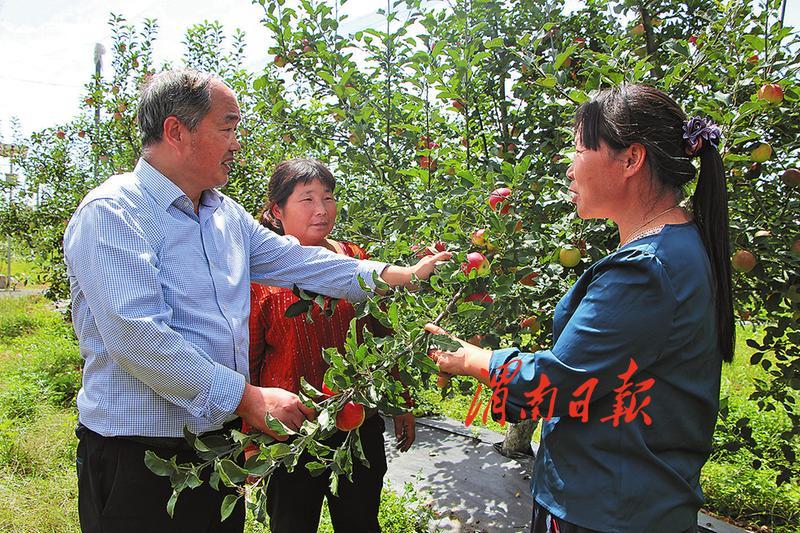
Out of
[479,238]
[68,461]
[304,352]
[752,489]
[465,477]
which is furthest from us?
[68,461]

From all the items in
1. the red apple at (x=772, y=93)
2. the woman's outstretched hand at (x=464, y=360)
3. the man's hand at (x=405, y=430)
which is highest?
the red apple at (x=772, y=93)

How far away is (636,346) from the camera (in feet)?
3.52

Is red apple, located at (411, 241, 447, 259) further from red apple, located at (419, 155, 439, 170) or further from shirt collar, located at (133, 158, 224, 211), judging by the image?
shirt collar, located at (133, 158, 224, 211)

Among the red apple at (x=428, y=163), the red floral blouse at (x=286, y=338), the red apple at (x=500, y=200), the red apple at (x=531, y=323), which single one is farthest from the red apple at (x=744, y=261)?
the red floral blouse at (x=286, y=338)

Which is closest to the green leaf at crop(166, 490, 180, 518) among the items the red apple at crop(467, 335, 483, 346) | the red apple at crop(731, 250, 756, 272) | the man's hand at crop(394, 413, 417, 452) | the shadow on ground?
the red apple at crop(467, 335, 483, 346)

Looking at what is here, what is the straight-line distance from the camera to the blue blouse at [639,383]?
108 centimetres

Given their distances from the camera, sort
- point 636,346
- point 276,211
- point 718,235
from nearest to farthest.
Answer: point 636,346 < point 718,235 < point 276,211

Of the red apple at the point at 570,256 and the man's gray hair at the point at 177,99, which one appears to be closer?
the man's gray hair at the point at 177,99

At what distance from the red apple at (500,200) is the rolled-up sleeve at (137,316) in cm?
76

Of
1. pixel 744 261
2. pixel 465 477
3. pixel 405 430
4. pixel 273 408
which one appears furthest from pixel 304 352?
pixel 465 477

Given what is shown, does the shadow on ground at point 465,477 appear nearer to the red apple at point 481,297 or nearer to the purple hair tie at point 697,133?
the red apple at point 481,297

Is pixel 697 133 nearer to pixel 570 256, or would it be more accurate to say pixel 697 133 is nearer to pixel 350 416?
pixel 570 256

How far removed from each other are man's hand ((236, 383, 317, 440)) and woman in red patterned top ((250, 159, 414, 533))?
57 cm

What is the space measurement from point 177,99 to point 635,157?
1024 mm
